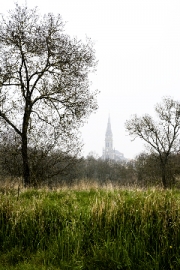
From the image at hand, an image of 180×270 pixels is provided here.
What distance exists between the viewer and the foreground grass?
4430 mm

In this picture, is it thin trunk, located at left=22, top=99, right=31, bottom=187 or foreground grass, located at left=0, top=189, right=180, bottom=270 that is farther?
thin trunk, located at left=22, top=99, right=31, bottom=187

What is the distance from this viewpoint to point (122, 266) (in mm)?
4309

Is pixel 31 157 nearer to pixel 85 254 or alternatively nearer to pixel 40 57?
pixel 40 57

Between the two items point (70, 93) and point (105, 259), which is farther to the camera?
point (70, 93)

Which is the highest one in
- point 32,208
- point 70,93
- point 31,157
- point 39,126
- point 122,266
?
point 70,93

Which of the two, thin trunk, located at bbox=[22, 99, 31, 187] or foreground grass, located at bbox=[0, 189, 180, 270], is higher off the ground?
thin trunk, located at bbox=[22, 99, 31, 187]

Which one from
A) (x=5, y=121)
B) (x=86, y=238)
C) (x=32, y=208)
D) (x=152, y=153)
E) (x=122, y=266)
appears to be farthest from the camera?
(x=152, y=153)

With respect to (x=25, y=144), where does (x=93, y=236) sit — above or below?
below

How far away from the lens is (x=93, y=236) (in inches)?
201

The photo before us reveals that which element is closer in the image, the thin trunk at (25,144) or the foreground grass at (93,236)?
the foreground grass at (93,236)

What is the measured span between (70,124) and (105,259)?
47.2 feet

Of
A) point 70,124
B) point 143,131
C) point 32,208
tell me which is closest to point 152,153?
point 143,131

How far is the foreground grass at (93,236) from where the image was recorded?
4.43 meters

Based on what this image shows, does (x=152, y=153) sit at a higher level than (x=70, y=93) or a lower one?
lower
